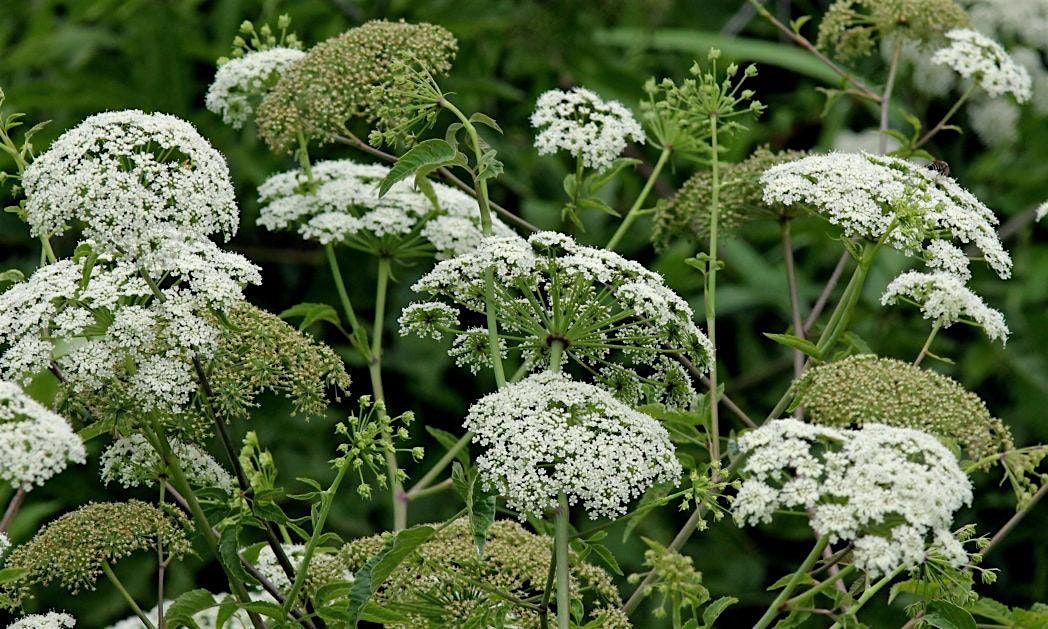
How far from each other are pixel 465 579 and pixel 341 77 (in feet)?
3.85

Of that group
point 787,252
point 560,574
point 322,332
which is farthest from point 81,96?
point 560,574

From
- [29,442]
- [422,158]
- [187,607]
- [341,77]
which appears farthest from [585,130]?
[29,442]

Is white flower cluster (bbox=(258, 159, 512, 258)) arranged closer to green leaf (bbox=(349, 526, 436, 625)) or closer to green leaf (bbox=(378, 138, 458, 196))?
green leaf (bbox=(378, 138, 458, 196))

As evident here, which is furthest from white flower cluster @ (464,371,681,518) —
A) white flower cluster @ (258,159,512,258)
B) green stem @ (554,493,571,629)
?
white flower cluster @ (258,159,512,258)

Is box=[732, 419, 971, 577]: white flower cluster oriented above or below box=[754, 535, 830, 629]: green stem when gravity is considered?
above

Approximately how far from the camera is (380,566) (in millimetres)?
2602

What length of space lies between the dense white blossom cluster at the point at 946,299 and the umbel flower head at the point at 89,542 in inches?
65.3

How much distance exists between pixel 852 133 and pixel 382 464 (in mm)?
5267

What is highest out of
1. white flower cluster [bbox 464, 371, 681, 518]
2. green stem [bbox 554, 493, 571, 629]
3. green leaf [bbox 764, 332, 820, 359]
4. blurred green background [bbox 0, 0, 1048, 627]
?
green leaf [bbox 764, 332, 820, 359]

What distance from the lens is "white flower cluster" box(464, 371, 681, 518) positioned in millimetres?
2650

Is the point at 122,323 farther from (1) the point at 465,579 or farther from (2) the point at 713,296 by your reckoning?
(2) the point at 713,296

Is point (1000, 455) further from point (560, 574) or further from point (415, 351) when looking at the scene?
point (415, 351)

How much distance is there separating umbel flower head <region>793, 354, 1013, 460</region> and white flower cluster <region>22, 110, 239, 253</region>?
3.86 feet

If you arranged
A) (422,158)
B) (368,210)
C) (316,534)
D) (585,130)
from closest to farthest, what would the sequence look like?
(316,534) → (422,158) → (585,130) → (368,210)
